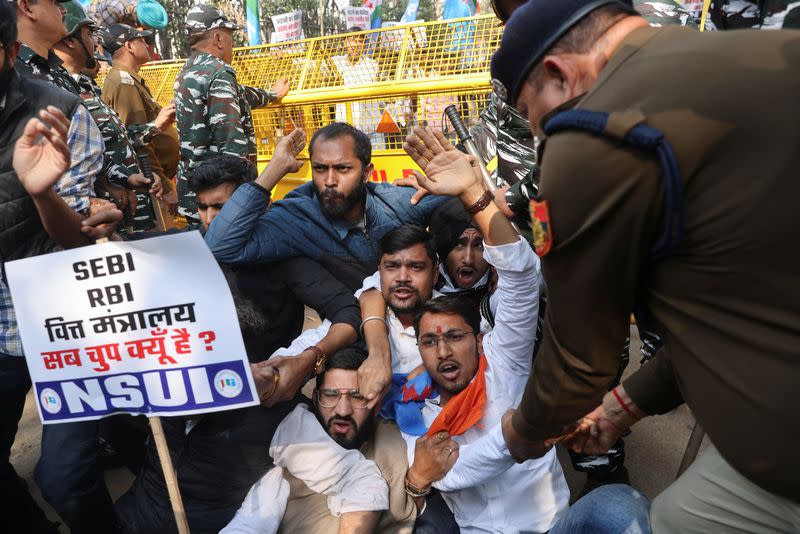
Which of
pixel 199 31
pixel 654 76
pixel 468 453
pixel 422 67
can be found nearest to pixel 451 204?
pixel 468 453

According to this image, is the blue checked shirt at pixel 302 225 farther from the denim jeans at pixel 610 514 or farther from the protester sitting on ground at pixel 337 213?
the denim jeans at pixel 610 514

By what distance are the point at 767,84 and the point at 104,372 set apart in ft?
5.54

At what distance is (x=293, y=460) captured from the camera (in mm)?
2051

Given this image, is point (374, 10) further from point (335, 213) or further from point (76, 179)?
point (76, 179)

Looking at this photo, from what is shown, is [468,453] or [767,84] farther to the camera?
[468,453]

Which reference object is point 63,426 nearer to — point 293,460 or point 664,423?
point 293,460

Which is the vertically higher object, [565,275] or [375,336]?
[565,275]

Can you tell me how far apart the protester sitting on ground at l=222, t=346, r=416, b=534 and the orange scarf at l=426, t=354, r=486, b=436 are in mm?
277

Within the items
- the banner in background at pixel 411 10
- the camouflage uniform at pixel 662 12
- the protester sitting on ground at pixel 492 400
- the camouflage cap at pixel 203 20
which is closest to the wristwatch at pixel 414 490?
the protester sitting on ground at pixel 492 400

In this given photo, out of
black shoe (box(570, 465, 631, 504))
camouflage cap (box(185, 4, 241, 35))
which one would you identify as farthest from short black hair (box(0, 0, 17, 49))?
black shoe (box(570, 465, 631, 504))

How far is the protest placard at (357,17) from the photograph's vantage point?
8523 mm

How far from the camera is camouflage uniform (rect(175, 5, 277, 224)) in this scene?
155 inches

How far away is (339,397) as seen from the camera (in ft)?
7.01

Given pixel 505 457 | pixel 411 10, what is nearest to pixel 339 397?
pixel 505 457
